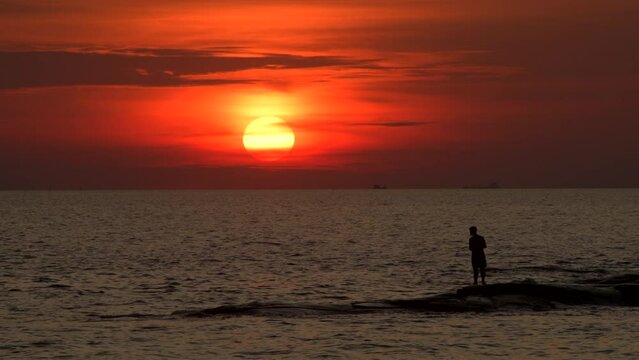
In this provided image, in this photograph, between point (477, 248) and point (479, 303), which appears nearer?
point (479, 303)

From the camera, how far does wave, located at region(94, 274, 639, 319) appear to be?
44.1m

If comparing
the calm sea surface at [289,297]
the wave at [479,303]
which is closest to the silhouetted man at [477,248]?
the wave at [479,303]

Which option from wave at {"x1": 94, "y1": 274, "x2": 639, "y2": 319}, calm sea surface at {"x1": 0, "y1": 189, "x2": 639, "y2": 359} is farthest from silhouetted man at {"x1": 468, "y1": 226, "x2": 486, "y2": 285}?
calm sea surface at {"x1": 0, "y1": 189, "x2": 639, "y2": 359}

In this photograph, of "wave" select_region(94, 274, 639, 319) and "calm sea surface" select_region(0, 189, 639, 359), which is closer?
"calm sea surface" select_region(0, 189, 639, 359)

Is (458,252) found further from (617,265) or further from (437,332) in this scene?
(437,332)

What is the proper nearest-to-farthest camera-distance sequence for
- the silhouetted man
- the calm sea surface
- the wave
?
the calm sea surface, the wave, the silhouetted man

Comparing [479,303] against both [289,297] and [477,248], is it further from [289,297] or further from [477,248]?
[289,297]

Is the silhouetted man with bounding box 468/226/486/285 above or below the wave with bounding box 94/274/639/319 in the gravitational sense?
above

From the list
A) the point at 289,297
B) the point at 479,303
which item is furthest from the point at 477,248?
the point at 289,297

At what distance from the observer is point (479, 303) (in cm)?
4469

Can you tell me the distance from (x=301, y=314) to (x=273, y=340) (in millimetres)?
5895

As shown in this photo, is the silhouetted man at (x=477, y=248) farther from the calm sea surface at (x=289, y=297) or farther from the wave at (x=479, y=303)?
the calm sea surface at (x=289, y=297)

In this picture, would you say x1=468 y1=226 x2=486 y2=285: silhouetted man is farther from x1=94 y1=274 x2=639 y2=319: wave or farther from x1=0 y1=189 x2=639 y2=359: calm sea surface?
x1=0 y1=189 x2=639 y2=359: calm sea surface

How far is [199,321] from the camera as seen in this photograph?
42219 mm
